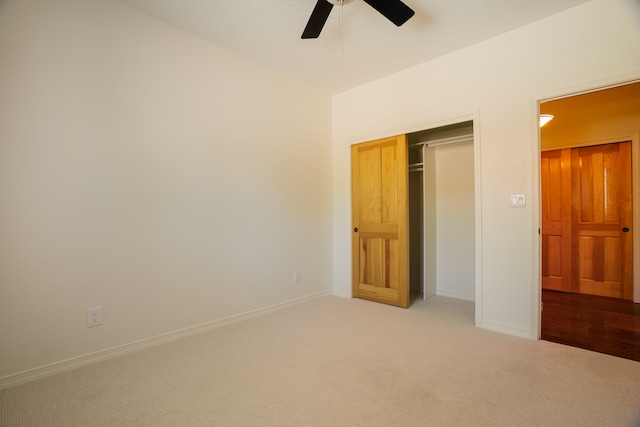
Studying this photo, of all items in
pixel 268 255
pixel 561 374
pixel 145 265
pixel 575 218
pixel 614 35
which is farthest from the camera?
pixel 575 218

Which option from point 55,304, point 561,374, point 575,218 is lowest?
point 561,374

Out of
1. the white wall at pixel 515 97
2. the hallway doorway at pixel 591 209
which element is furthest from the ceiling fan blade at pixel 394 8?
the hallway doorway at pixel 591 209

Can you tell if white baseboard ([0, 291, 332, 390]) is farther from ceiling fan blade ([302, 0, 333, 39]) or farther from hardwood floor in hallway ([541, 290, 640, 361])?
hardwood floor in hallway ([541, 290, 640, 361])

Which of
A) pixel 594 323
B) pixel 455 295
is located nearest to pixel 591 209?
pixel 594 323

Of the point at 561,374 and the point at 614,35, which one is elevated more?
the point at 614,35

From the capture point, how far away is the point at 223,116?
2904mm

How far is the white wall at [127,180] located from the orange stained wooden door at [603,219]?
4095 millimetres

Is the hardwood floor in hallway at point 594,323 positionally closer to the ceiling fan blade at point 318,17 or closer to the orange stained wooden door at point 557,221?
the orange stained wooden door at point 557,221

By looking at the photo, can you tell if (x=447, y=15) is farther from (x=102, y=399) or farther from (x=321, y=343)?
(x=102, y=399)

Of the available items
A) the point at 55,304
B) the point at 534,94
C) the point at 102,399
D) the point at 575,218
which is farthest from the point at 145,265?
the point at 575,218

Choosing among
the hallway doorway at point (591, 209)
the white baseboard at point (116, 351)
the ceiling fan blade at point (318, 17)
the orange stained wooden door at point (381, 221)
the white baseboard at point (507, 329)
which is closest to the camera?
the white baseboard at point (116, 351)

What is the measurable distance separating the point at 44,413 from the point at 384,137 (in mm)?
3615

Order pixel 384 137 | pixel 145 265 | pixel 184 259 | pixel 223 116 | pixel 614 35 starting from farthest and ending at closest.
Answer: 1. pixel 384 137
2. pixel 223 116
3. pixel 184 259
4. pixel 145 265
5. pixel 614 35

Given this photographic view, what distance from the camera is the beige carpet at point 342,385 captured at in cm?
153
